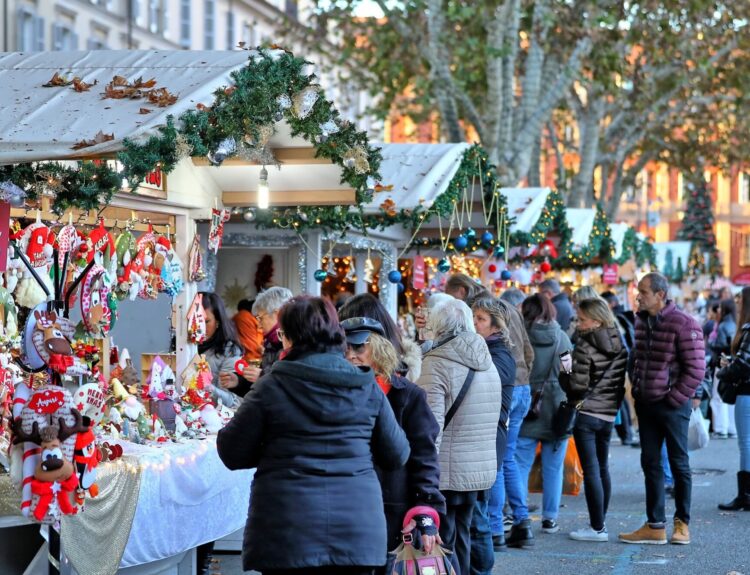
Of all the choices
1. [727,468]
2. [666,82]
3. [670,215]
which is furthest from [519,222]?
[670,215]

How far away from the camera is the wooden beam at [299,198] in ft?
28.7

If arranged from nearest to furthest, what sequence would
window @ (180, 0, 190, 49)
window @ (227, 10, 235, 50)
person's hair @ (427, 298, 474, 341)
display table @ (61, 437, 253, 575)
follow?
display table @ (61, 437, 253, 575) < person's hair @ (427, 298, 474, 341) < window @ (180, 0, 190, 49) < window @ (227, 10, 235, 50)

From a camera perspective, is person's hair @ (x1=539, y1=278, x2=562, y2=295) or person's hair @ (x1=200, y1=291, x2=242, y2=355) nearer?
person's hair @ (x1=200, y1=291, x2=242, y2=355)

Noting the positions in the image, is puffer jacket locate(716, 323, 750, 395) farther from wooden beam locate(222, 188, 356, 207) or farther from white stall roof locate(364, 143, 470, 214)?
wooden beam locate(222, 188, 356, 207)

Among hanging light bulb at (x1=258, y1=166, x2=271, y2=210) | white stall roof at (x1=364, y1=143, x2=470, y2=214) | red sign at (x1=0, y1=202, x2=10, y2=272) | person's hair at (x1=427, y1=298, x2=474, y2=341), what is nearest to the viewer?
red sign at (x1=0, y1=202, x2=10, y2=272)

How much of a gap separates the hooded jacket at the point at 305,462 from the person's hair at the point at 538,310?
16.3ft

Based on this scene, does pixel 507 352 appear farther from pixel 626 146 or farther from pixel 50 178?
pixel 626 146

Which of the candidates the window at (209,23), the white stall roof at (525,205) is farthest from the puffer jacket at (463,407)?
the window at (209,23)

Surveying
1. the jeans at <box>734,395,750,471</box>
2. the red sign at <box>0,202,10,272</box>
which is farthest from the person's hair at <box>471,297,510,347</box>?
the jeans at <box>734,395,750,471</box>

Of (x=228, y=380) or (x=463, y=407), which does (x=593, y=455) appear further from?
(x=463, y=407)

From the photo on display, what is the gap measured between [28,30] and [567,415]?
1840 centimetres

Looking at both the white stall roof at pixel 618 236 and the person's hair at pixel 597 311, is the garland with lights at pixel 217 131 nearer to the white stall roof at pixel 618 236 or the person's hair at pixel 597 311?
the person's hair at pixel 597 311

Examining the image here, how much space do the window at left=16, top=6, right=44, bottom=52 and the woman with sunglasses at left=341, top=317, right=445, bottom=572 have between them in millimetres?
20185

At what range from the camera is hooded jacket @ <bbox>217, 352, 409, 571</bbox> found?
4.20 metres
